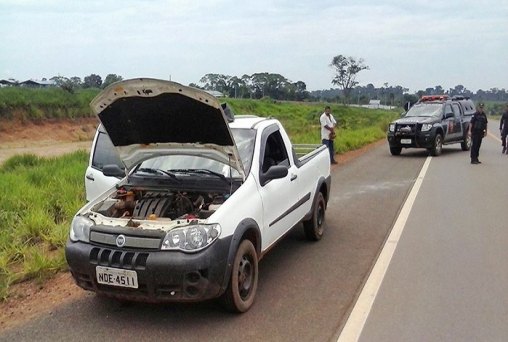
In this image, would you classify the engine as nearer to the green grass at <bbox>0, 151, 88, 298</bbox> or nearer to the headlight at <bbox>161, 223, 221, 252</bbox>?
the headlight at <bbox>161, 223, 221, 252</bbox>

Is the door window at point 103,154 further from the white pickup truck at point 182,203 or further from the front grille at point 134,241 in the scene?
the front grille at point 134,241

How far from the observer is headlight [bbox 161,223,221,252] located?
4.17 meters

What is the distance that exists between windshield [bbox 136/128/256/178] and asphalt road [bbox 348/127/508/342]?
6.11ft

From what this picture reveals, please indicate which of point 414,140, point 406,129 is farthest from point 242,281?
point 406,129

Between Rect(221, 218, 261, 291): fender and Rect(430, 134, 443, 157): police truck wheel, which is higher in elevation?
Rect(221, 218, 261, 291): fender

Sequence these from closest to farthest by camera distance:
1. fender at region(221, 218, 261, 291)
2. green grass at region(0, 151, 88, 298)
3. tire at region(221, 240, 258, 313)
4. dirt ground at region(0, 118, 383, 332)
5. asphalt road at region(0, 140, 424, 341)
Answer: asphalt road at region(0, 140, 424, 341) < fender at region(221, 218, 261, 291) < tire at region(221, 240, 258, 313) < dirt ground at region(0, 118, 383, 332) < green grass at region(0, 151, 88, 298)

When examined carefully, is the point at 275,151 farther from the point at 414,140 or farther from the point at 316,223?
the point at 414,140

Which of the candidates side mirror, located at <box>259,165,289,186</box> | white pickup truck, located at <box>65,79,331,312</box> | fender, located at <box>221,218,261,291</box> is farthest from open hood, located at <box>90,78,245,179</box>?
fender, located at <box>221,218,261,291</box>

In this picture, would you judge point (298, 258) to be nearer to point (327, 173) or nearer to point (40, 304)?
point (327, 173)

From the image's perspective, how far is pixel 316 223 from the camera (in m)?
6.89

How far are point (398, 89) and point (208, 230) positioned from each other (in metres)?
128

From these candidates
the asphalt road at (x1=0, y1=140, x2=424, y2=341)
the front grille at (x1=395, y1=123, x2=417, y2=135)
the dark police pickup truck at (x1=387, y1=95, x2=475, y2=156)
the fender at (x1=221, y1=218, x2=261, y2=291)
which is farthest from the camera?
the front grille at (x1=395, y1=123, x2=417, y2=135)

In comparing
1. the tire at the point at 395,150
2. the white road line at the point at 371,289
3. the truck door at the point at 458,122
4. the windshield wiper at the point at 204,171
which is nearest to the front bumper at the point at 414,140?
the tire at the point at 395,150

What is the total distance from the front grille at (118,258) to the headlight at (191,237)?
0.20 metres
